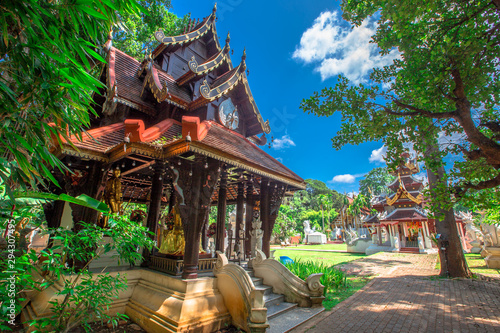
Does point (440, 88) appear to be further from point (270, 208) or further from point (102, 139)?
point (102, 139)

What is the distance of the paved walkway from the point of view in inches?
193

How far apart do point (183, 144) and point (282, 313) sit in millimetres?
4500

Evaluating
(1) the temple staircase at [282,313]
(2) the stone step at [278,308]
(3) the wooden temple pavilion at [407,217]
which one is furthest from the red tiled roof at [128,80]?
(3) the wooden temple pavilion at [407,217]

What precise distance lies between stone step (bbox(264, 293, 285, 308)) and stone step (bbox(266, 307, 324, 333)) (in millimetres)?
385

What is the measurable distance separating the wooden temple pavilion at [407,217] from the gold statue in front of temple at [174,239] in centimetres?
2062

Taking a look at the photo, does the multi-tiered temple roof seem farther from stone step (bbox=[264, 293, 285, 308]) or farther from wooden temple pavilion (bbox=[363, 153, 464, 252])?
wooden temple pavilion (bbox=[363, 153, 464, 252])

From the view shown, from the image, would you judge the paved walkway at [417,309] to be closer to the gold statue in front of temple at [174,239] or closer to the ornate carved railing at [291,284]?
the ornate carved railing at [291,284]

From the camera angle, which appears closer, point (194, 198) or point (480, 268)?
point (194, 198)

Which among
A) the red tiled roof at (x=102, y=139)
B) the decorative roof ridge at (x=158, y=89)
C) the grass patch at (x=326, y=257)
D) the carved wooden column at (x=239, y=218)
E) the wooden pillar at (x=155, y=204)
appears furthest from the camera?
the grass patch at (x=326, y=257)

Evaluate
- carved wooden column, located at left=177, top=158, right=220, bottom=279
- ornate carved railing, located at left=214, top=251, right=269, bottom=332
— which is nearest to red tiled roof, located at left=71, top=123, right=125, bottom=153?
carved wooden column, located at left=177, top=158, right=220, bottom=279

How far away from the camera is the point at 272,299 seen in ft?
19.1

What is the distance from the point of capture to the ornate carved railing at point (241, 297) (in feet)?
14.1

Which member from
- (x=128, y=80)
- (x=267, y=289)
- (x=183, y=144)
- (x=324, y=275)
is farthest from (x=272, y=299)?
(x=128, y=80)

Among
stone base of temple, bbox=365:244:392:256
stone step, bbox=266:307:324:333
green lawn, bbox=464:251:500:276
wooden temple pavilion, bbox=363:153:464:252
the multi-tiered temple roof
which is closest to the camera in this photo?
stone step, bbox=266:307:324:333
